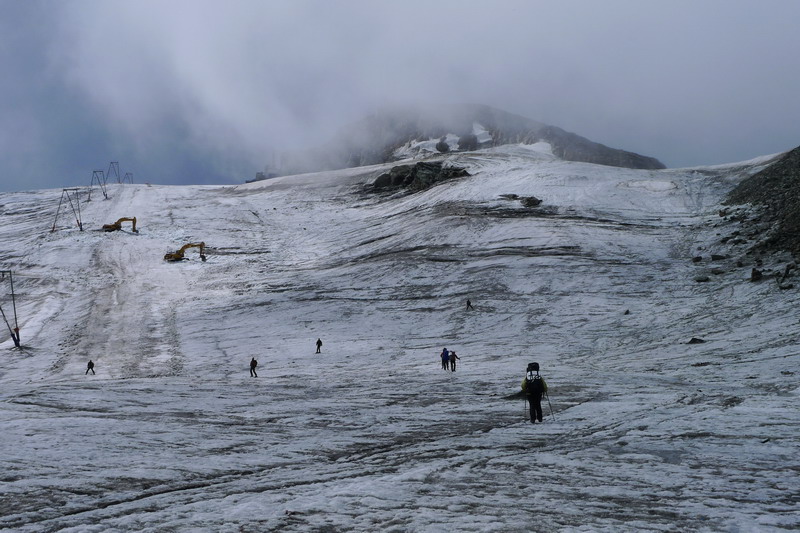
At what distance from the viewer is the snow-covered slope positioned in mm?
9398

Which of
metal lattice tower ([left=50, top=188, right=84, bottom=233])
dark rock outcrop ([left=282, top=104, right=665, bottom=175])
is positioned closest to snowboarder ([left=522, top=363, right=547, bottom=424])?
metal lattice tower ([left=50, top=188, right=84, bottom=233])

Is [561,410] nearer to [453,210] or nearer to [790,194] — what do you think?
[790,194]

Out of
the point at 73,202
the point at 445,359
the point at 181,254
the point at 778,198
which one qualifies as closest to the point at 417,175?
the point at 181,254

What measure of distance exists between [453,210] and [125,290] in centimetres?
3163

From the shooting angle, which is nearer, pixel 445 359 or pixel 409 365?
pixel 445 359

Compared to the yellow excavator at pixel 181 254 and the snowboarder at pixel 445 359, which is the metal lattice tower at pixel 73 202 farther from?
the snowboarder at pixel 445 359

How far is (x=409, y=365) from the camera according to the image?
30031 mm

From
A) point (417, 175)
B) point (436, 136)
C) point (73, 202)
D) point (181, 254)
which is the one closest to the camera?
point (181, 254)

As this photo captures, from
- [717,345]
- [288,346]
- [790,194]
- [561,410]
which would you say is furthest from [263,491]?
[790,194]

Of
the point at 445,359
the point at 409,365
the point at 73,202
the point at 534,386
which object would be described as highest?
the point at 73,202

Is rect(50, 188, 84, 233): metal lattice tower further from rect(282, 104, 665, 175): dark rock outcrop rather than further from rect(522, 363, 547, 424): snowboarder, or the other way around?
rect(522, 363, 547, 424): snowboarder

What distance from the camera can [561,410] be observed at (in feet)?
53.4

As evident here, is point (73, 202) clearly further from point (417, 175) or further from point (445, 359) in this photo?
point (445, 359)

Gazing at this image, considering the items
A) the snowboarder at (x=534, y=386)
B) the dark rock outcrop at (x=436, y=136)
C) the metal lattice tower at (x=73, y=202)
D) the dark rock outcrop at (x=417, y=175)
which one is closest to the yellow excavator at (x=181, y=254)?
the metal lattice tower at (x=73, y=202)
